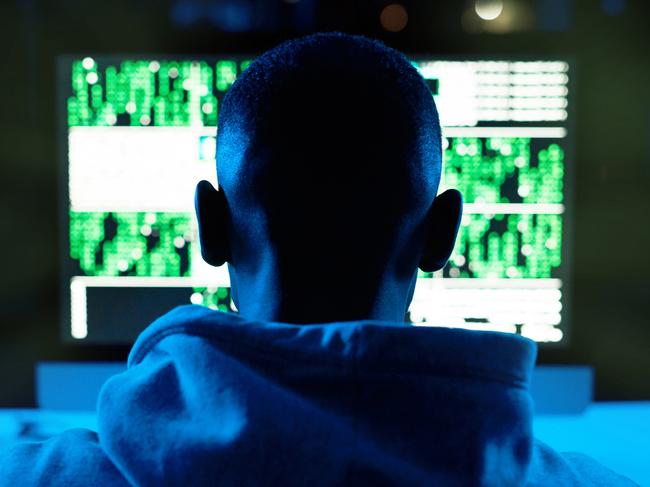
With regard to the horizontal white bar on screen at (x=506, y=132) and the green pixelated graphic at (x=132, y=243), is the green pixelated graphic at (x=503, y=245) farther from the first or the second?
the green pixelated graphic at (x=132, y=243)

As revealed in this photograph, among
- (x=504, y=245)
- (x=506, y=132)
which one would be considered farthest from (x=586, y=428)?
(x=506, y=132)

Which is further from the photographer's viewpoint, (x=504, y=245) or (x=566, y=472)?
(x=504, y=245)

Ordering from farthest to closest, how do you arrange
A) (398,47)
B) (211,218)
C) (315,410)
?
(398,47) < (211,218) < (315,410)

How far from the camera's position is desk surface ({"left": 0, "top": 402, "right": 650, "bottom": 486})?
985 mm

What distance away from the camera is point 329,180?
43cm

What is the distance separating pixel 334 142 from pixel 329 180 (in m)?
0.02

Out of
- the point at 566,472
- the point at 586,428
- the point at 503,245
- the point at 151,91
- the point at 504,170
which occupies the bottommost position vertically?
the point at 586,428

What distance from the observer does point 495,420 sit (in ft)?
1.17

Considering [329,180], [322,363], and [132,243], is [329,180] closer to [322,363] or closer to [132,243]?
[322,363]

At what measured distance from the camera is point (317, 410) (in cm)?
34

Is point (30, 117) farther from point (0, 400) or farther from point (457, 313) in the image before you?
point (457, 313)

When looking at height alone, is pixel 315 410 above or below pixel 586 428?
above

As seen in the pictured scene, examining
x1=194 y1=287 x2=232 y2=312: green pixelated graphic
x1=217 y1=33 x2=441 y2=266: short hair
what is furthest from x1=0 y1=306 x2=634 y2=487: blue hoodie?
x1=194 y1=287 x2=232 y2=312: green pixelated graphic

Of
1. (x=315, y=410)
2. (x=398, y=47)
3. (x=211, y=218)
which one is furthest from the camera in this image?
(x=398, y=47)
